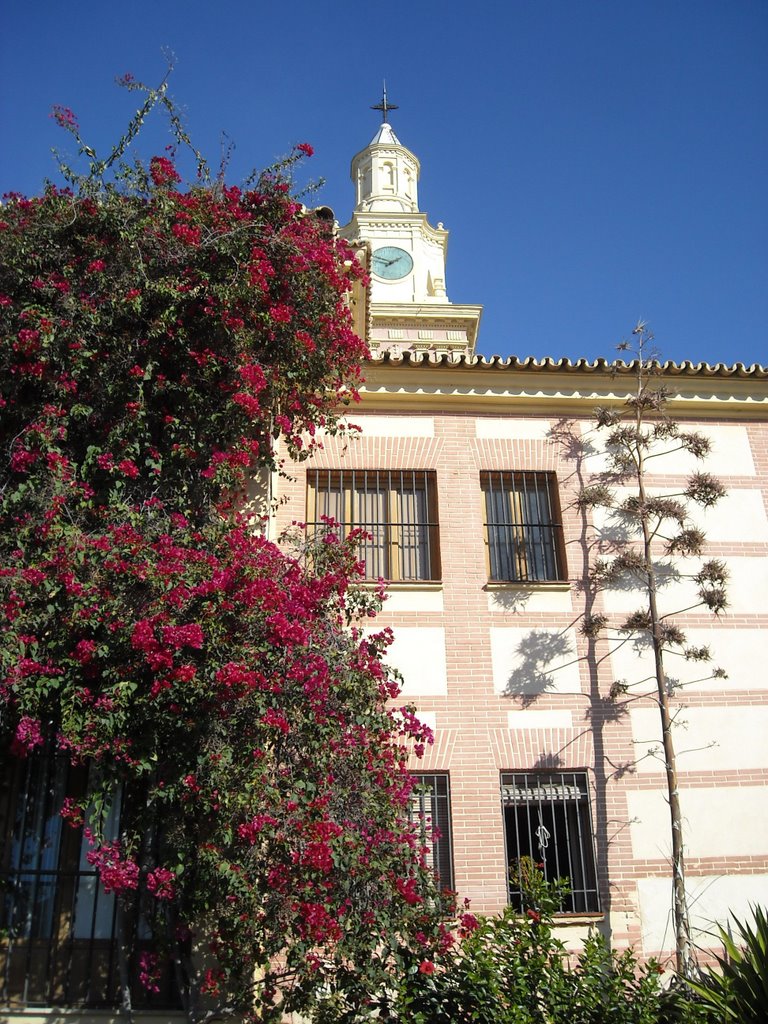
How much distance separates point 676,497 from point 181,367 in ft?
16.1

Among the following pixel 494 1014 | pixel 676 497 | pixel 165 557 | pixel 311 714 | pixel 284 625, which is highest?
pixel 676 497

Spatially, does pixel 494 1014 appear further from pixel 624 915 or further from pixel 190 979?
pixel 624 915

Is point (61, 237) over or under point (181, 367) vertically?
over

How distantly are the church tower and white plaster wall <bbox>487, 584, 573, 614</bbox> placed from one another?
1881cm

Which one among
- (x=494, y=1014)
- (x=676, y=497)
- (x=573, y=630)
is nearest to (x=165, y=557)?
(x=494, y=1014)

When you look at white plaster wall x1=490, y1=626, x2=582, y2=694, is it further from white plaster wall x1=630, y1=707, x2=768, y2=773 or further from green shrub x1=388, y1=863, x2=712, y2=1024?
green shrub x1=388, y1=863, x2=712, y2=1024

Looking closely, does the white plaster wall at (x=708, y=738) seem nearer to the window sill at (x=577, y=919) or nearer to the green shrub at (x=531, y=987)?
the window sill at (x=577, y=919)

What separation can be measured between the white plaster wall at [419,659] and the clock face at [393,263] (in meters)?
23.1

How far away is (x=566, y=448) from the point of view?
9344mm

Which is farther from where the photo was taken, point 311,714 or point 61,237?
point 61,237

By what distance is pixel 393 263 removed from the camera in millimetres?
29953

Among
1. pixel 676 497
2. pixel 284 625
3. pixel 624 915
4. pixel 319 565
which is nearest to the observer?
pixel 284 625

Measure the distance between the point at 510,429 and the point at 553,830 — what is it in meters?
3.80

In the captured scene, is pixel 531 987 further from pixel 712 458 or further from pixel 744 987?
pixel 712 458
